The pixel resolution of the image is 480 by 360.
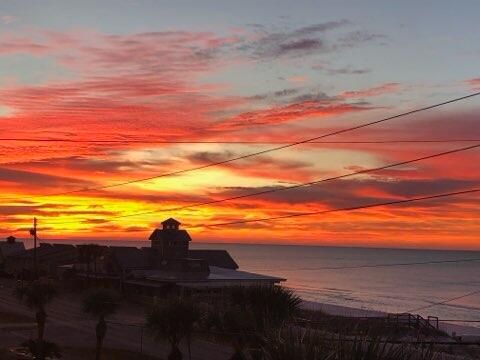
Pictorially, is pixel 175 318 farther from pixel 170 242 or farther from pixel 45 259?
pixel 45 259

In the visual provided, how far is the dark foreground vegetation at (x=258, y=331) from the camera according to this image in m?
10.9

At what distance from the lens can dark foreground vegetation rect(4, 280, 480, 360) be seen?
35.7 ft

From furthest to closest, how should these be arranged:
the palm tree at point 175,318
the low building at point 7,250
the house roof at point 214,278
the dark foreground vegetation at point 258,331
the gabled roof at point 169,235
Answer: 1. the low building at point 7,250
2. the gabled roof at point 169,235
3. the house roof at point 214,278
4. the palm tree at point 175,318
5. the dark foreground vegetation at point 258,331

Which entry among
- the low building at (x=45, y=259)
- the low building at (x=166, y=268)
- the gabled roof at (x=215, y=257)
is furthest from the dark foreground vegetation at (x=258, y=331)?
the low building at (x=45, y=259)

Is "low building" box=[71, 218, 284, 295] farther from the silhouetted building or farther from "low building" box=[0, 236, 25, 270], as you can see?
"low building" box=[0, 236, 25, 270]

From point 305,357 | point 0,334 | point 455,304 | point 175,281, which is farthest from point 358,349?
point 455,304

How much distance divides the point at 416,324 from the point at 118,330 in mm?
27234

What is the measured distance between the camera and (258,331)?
89.5ft

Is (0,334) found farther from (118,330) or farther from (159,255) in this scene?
(159,255)

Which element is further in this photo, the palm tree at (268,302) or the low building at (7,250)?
the low building at (7,250)

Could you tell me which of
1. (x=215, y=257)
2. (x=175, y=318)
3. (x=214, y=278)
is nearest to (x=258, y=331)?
(x=175, y=318)

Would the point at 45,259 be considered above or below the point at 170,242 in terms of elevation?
below

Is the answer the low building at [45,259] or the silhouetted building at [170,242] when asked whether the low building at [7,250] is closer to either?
the low building at [45,259]

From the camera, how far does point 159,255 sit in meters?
104
